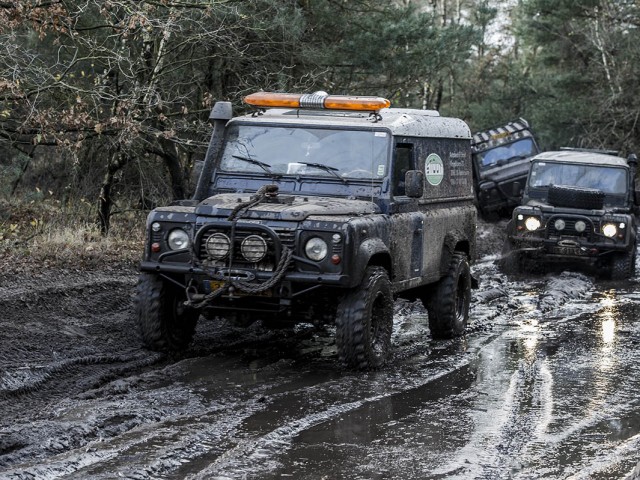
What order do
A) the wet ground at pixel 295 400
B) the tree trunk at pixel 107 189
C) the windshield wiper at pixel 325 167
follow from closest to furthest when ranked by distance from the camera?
1. the wet ground at pixel 295 400
2. the windshield wiper at pixel 325 167
3. the tree trunk at pixel 107 189

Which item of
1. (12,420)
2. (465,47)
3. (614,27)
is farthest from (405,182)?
(614,27)

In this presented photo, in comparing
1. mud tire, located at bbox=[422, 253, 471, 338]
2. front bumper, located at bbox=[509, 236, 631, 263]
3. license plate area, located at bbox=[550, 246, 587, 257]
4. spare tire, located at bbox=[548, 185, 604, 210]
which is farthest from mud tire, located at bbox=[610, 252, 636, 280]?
mud tire, located at bbox=[422, 253, 471, 338]

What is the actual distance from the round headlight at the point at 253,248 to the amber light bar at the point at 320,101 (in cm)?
198

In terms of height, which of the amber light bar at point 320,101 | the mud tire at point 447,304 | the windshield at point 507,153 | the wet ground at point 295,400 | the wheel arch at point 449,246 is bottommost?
the wet ground at point 295,400

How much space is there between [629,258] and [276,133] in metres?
8.67

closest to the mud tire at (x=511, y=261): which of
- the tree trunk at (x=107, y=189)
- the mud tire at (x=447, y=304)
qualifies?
the mud tire at (x=447, y=304)

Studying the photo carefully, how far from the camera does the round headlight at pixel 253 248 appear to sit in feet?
26.4

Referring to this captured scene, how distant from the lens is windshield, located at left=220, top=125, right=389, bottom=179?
30.0ft

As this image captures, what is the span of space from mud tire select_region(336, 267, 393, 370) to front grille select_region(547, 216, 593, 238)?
8.02m

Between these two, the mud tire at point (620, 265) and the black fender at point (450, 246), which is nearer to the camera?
the black fender at point (450, 246)

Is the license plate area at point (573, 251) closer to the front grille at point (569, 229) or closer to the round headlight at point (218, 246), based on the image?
the front grille at point (569, 229)

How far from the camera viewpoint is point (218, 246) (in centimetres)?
816

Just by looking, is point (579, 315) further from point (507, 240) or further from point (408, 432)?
point (408, 432)

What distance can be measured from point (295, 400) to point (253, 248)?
4.50ft
